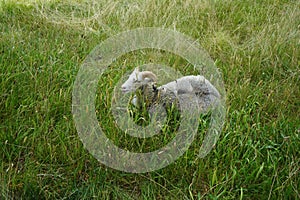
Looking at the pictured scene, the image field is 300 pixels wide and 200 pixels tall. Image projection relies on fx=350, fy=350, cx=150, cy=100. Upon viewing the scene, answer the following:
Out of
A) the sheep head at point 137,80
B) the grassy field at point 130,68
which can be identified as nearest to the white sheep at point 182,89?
the sheep head at point 137,80

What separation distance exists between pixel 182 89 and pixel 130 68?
0.76 meters

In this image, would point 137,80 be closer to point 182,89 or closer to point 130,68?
point 182,89

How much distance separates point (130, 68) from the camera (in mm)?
3299

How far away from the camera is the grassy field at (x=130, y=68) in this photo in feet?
6.58

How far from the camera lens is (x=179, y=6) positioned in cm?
451

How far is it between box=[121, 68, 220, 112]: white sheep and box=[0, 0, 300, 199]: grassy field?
178mm

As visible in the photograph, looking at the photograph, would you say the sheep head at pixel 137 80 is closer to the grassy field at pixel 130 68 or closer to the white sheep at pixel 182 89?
the white sheep at pixel 182 89

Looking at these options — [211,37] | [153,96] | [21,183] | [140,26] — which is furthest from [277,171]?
[140,26]

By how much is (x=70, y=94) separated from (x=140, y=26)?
1529 mm

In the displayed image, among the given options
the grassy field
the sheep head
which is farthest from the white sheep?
the grassy field

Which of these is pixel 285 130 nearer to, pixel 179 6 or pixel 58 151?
pixel 58 151

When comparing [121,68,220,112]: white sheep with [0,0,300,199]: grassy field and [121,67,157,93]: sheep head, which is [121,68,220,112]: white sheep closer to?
[121,67,157,93]: sheep head

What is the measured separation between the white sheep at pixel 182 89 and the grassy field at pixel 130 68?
0.18 metres

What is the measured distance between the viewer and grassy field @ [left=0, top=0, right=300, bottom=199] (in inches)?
79.0
